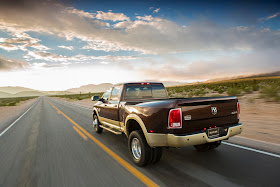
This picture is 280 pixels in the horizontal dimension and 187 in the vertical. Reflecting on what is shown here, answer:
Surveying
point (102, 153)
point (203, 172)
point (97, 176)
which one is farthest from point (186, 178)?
point (102, 153)

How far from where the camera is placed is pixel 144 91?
534 centimetres

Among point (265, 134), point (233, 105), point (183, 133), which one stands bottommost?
point (265, 134)

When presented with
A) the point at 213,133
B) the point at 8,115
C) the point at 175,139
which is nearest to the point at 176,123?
the point at 175,139

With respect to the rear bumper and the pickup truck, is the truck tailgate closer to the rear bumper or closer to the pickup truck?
the pickup truck

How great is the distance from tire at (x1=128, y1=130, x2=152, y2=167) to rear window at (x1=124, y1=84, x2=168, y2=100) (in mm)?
1341

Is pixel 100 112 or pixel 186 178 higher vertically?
pixel 100 112

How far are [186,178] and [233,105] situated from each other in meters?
1.87

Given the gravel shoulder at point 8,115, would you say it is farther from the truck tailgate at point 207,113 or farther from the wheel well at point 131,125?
the truck tailgate at point 207,113

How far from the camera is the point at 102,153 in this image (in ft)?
15.6

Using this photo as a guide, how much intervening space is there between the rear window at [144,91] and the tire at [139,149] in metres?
1.34

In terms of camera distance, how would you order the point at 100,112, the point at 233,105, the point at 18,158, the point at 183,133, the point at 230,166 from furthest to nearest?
the point at 100,112 → the point at 18,158 → the point at 233,105 → the point at 230,166 → the point at 183,133

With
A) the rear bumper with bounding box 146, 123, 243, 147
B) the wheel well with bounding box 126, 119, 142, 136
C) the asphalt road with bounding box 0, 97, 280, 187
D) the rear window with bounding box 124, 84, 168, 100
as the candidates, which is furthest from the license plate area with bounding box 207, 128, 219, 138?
the rear window with bounding box 124, 84, 168, 100

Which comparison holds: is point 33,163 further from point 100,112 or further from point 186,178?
point 186,178

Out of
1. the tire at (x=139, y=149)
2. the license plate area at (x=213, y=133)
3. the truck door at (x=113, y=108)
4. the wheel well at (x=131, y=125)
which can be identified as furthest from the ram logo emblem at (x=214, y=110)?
the truck door at (x=113, y=108)
